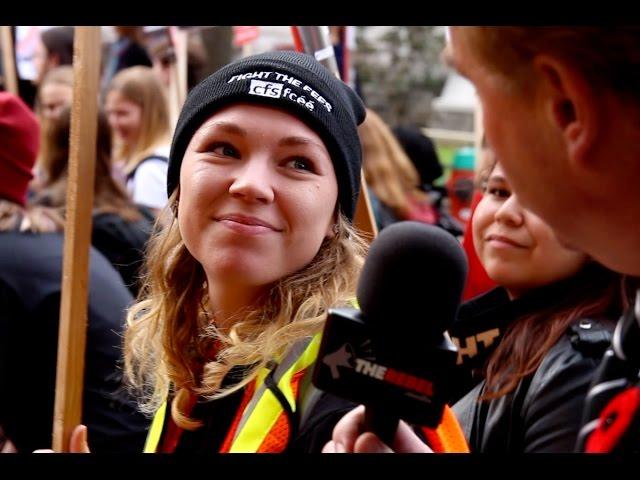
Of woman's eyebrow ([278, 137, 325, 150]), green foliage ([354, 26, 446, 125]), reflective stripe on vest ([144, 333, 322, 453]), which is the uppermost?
woman's eyebrow ([278, 137, 325, 150])

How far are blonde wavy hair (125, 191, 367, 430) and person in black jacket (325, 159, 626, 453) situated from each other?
45 centimetres

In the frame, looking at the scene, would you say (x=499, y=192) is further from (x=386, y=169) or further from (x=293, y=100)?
(x=386, y=169)

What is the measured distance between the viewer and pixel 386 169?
5.79 m

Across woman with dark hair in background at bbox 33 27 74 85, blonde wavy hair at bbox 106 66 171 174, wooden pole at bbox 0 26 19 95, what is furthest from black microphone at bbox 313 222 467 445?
woman with dark hair in background at bbox 33 27 74 85

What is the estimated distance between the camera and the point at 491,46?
3.96 feet

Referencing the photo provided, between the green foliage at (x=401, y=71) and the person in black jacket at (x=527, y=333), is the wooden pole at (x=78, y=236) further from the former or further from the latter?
the green foliage at (x=401, y=71)

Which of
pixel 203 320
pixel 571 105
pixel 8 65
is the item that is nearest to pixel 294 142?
pixel 203 320

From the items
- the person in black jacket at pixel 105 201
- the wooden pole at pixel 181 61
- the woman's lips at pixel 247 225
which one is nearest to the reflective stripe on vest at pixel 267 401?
the woman's lips at pixel 247 225

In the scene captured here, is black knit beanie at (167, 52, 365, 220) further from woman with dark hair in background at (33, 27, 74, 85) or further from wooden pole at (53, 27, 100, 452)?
woman with dark hair in background at (33, 27, 74, 85)

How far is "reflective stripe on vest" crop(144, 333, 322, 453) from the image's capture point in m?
1.83

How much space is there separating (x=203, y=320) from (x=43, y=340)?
60.7 inches

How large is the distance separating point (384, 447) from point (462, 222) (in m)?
4.53

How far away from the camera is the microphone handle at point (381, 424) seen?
1403mm

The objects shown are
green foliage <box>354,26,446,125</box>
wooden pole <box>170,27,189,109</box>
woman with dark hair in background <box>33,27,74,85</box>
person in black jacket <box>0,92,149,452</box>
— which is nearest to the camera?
person in black jacket <box>0,92,149,452</box>
